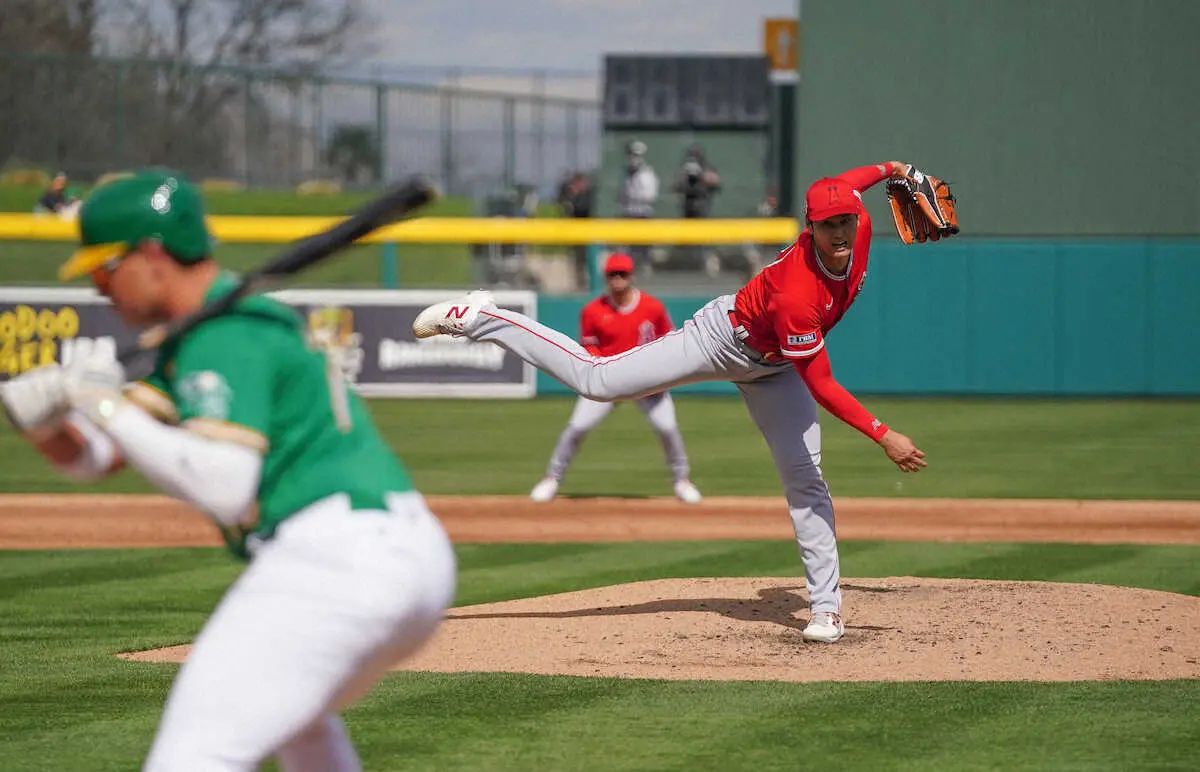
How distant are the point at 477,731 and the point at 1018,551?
594 cm

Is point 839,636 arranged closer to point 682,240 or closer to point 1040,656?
point 1040,656

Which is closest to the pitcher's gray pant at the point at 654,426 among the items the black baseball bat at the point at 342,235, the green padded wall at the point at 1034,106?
the black baseball bat at the point at 342,235

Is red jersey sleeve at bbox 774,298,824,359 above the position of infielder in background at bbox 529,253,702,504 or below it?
above

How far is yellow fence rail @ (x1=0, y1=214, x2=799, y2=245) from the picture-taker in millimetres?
23016

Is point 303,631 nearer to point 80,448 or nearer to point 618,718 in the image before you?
point 80,448

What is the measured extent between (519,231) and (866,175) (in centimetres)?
1566

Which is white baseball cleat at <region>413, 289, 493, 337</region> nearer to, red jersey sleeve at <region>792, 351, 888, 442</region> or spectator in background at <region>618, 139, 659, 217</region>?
red jersey sleeve at <region>792, 351, 888, 442</region>

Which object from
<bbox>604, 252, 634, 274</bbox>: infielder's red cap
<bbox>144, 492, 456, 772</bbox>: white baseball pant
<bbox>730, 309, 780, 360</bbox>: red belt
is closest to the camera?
<bbox>144, 492, 456, 772</bbox>: white baseball pant

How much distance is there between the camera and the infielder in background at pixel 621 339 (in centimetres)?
1305

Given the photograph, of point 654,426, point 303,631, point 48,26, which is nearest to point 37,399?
point 303,631

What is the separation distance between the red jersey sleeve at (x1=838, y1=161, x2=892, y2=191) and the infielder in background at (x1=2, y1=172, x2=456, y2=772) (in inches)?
169

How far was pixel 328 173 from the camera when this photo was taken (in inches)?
1315

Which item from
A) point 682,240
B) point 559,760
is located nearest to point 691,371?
point 559,760

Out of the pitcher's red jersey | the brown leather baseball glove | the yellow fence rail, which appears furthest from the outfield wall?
the pitcher's red jersey
